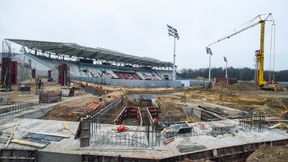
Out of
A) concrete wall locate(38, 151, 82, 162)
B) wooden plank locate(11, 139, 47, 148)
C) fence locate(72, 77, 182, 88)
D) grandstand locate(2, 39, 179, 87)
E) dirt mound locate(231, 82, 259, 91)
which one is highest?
grandstand locate(2, 39, 179, 87)

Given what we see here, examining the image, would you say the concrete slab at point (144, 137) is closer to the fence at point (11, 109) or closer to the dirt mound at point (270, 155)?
the dirt mound at point (270, 155)

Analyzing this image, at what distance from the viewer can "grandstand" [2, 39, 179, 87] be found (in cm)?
3922

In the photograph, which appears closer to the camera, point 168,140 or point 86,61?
point 168,140

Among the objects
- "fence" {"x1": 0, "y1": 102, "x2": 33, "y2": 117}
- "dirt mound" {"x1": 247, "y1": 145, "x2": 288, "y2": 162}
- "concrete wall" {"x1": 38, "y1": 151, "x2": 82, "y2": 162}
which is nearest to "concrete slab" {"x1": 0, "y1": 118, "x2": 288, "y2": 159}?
"concrete wall" {"x1": 38, "y1": 151, "x2": 82, "y2": 162}

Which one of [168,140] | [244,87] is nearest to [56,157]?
[168,140]

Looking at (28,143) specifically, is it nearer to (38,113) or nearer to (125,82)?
(38,113)

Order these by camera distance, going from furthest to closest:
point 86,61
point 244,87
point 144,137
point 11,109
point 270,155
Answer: point 86,61, point 244,87, point 11,109, point 144,137, point 270,155

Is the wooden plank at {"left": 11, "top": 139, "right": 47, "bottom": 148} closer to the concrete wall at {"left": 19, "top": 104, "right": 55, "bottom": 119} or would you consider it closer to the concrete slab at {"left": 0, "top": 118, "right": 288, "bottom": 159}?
the concrete slab at {"left": 0, "top": 118, "right": 288, "bottom": 159}

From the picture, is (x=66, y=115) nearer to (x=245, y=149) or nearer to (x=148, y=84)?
(x=245, y=149)

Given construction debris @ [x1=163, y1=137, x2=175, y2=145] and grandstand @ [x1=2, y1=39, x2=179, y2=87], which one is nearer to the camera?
construction debris @ [x1=163, y1=137, x2=175, y2=145]

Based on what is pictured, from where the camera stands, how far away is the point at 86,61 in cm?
5469

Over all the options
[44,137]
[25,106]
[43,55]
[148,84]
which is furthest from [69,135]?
[43,55]

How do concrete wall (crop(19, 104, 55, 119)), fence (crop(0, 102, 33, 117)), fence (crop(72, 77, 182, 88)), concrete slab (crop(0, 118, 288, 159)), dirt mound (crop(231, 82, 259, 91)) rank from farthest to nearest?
fence (crop(72, 77, 182, 88)), dirt mound (crop(231, 82, 259, 91)), fence (crop(0, 102, 33, 117)), concrete wall (crop(19, 104, 55, 119)), concrete slab (crop(0, 118, 288, 159))

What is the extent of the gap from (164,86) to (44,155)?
38.1 metres
